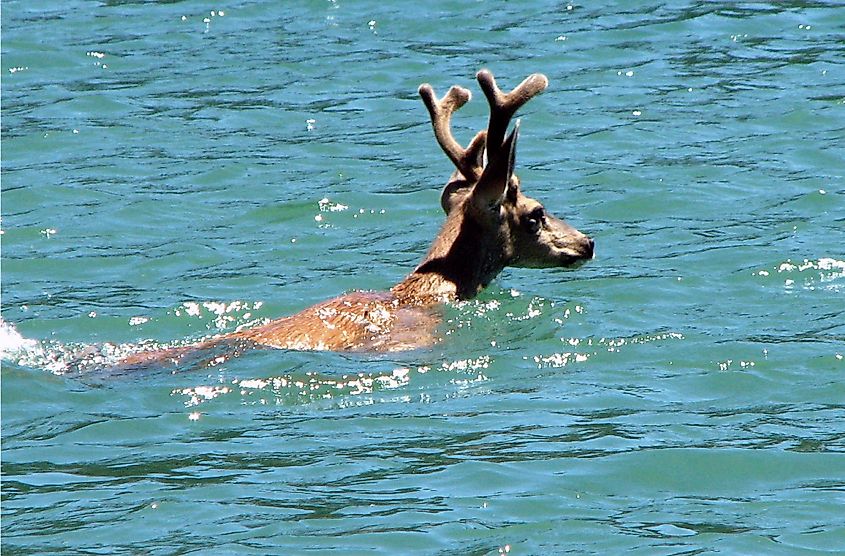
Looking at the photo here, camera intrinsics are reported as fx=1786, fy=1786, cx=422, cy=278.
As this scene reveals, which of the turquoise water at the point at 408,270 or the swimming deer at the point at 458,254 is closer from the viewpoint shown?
the turquoise water at the point at 408,270

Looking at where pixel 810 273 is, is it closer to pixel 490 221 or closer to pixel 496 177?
pixel 490 221

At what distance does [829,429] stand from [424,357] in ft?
7.02

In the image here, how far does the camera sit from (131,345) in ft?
31.6

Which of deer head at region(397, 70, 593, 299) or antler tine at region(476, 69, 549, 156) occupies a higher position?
antler tine at region(476, 69, 549, 156)

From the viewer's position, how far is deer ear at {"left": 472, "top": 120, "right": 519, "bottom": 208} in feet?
31.2

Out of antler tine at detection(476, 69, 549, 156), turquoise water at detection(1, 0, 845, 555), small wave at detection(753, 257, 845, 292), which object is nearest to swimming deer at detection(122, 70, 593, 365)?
antler tine at detection(476, 69, 549, 156)

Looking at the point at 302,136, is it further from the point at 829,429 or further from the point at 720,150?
the point at 829,429

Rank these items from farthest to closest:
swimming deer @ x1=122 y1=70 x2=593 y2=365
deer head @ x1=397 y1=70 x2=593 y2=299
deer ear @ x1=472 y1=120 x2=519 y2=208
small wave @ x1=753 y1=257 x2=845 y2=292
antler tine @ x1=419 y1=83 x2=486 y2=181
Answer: small wave @ x1=753 y1=257 x2=845 y2=292 < antler tine @ x1=419 y1=83 x2=486 y2=181 < deer head @ x1=397 y1=70 x2=593 y2=299 < deer ear @ x1=472 y1=120 x2=519 y2=208 < swimming deer @ x1=122 y1=70 x2=593 y2=365

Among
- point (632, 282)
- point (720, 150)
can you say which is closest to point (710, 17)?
point (720, 150)

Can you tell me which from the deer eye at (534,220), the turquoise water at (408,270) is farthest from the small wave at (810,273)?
the deer eye at (534,220)

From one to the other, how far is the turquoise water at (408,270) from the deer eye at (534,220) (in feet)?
1.46

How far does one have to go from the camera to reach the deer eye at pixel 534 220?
1016 cm

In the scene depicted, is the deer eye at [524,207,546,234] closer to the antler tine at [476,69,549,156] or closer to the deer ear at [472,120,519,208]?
the deer ear at [472,120,519,208]

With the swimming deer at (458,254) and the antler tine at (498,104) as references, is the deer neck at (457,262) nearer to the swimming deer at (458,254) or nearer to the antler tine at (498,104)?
the swimming deer at (458,254)
